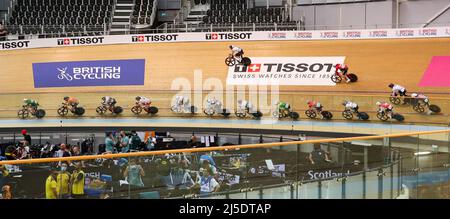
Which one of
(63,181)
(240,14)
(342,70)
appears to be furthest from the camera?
(240,14)

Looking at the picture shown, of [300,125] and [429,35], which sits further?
[429,35]

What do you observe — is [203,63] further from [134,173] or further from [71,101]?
[134,173]

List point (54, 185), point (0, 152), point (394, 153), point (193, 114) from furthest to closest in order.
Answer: point (193, 114) < point (0, 152) < point (394, 153) < point (54, 185)

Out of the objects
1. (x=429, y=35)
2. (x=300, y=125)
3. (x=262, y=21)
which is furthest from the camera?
(x=262, y=21)

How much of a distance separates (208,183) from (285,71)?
52.6 feet

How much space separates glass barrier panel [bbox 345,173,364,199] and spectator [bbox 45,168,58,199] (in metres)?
2.82

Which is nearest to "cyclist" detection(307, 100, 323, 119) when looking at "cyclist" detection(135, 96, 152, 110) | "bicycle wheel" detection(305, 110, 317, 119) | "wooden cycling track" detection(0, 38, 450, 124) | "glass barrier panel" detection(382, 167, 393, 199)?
"bicycle wheel" detection(305, 110, 317, 119)

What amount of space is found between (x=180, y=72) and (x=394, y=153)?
1629 centimetres

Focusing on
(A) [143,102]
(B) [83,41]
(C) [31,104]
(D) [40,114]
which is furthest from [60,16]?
(A) [143,102]

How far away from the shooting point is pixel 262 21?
24.4m

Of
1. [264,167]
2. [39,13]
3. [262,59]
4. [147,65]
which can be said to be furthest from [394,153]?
[39,13]

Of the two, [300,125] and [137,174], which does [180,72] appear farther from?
[137,174]

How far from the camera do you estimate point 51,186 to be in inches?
157

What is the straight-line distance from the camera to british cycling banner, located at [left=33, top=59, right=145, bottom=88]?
69.0 feet
